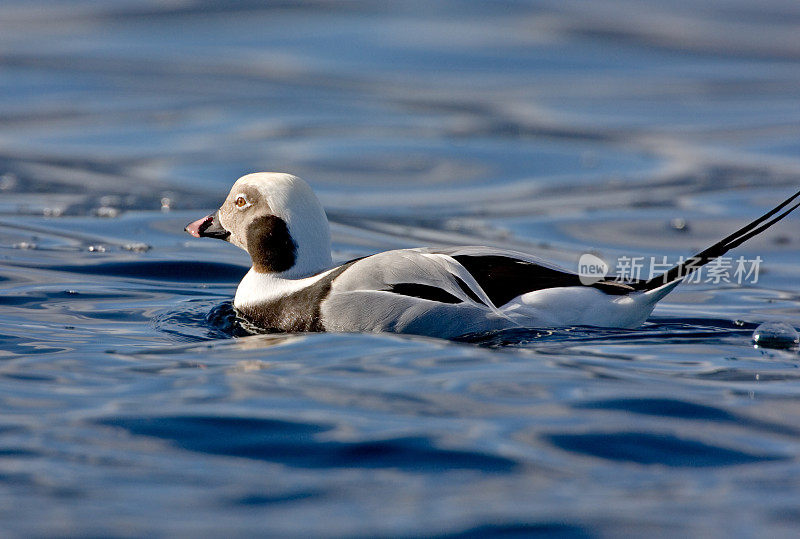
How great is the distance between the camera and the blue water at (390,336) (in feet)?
10.7

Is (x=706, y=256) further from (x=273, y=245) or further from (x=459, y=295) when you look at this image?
(x=273, y=245)

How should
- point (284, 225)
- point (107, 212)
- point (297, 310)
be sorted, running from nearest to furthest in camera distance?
1. point (297, 310)
2. point (284, 225)
3. point (107, 212)

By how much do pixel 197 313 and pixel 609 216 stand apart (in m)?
4.40

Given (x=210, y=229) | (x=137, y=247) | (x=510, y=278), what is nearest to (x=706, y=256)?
(x=510, y=278)

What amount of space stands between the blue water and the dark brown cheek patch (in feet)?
1.25

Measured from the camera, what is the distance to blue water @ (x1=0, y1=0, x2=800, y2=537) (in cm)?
327

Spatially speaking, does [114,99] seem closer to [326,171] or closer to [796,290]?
[326,171]

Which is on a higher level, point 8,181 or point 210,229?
point 8,181

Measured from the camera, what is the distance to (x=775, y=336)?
5180mm

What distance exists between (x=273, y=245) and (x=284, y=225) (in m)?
0.11

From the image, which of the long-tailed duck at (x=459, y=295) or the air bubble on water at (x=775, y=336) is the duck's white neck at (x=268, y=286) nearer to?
the long-tailed duck at (x=459, y=295)

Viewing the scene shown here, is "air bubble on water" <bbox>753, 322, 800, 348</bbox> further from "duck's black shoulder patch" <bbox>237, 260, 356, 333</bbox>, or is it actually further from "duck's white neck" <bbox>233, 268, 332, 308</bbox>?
"duck's white neck" <bbox>233, 268, 332, 308</bbox>

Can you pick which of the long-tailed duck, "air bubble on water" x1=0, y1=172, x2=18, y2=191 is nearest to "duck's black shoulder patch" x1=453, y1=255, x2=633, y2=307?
the long-tailed duck

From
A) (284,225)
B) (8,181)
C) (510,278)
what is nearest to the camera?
(510,278)
